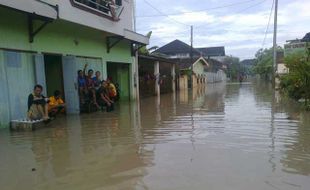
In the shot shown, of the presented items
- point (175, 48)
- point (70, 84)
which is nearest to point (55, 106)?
point (70, 84)

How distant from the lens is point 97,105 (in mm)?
15672

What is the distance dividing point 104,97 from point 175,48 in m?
48.8

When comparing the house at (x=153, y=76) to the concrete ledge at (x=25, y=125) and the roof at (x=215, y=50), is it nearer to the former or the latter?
the concrete ledge at (x=25, y=125)

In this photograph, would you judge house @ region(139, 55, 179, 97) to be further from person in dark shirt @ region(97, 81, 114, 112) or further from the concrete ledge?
the concrete ledge

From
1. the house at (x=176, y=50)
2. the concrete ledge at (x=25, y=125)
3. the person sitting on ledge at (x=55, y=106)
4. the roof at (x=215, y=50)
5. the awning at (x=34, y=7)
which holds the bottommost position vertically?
the concrete ledge at (x=25, y=125)

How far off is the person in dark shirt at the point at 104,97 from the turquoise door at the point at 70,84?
1.17m

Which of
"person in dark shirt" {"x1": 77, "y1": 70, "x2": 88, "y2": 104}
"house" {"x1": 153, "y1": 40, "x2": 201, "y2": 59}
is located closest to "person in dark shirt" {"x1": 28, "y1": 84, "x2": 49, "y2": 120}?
"person in dark shirt" {"x1": 77, "y1": 70, "x2": 88, "y2": 104}

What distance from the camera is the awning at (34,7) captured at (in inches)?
407

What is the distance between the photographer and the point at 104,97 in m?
15.9

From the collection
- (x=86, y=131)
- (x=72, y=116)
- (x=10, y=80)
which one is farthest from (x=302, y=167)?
(x=72, y=116)

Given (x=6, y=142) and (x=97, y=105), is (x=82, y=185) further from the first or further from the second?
(x=97, y=105)

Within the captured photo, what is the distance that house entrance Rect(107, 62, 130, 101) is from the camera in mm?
22250

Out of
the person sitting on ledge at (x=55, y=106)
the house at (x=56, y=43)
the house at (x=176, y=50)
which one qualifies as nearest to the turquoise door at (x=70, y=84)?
the house at (x=56, y=43)

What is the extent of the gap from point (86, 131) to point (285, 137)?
504cm
